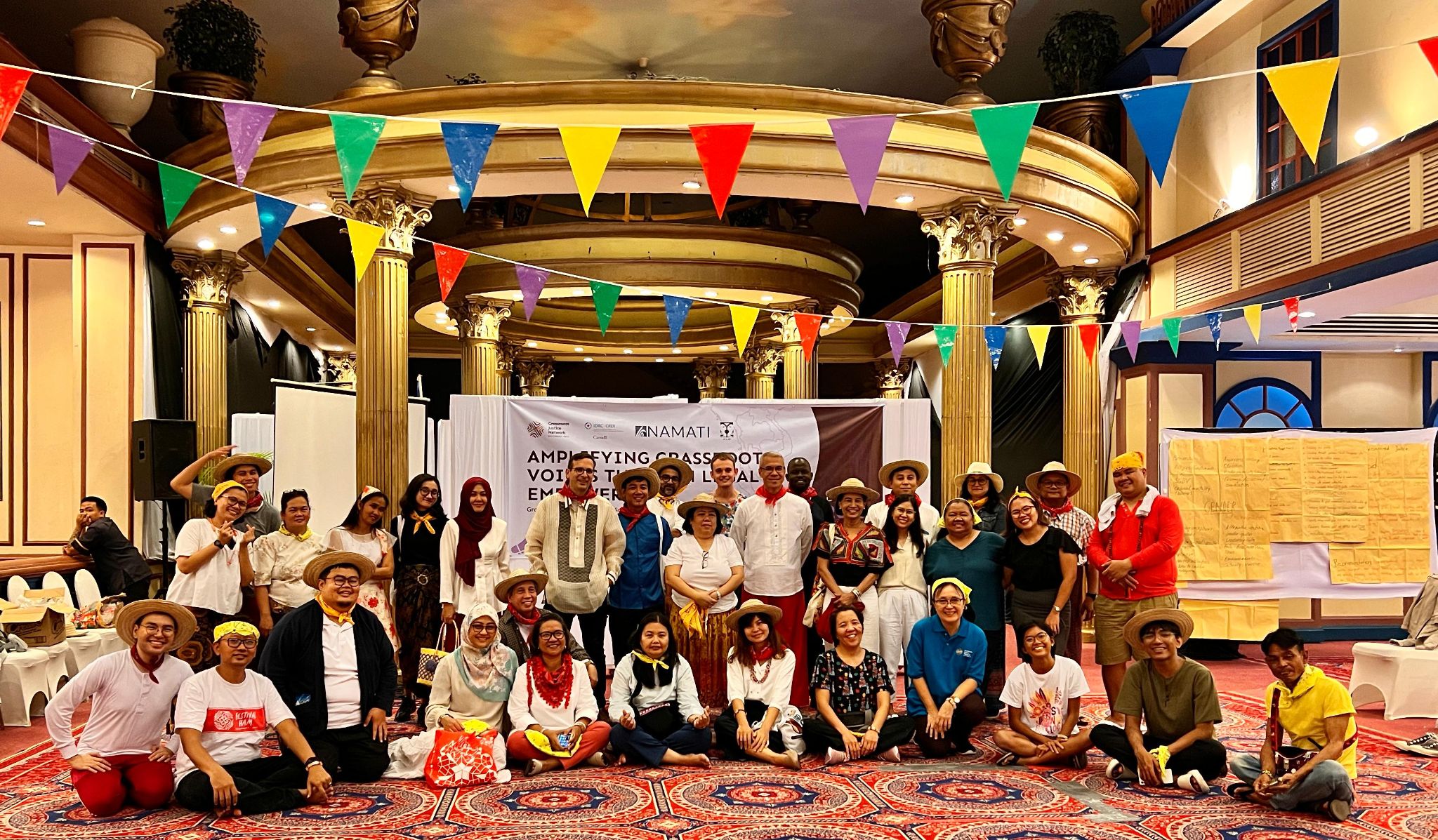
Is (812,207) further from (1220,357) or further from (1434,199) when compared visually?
(1434,199)

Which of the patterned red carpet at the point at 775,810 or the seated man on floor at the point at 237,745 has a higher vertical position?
the seated man on floor at the point at 237,745

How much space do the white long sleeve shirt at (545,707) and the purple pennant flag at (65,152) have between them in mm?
2986

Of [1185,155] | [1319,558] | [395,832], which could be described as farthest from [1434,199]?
[395,832]

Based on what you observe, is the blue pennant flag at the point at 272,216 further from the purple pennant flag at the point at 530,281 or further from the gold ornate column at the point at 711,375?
the gold ornate column at the point at 711,375

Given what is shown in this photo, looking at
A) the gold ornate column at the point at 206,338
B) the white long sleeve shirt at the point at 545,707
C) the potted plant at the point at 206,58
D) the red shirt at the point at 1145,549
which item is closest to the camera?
the white long sleeve shirt at the point at 545,707

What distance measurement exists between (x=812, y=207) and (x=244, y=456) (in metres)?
8.72

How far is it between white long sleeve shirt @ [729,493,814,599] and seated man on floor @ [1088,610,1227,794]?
1.79m

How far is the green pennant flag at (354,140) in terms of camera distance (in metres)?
4.93

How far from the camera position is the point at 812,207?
13.3 meters

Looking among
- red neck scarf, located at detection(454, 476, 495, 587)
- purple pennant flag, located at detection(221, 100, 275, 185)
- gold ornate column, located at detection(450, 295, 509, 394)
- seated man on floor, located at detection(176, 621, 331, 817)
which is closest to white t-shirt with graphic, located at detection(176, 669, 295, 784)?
seated man on floor, located at detection(176, 621, 331, 817)

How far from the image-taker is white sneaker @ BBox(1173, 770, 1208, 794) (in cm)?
459

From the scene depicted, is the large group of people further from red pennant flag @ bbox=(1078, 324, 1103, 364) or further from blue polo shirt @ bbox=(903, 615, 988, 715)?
red pennant flag @ bbox=(1078, 324, 1103, 364)

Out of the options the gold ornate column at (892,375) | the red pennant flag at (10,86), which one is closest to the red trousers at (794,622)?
the red pennant flag at (10,86)

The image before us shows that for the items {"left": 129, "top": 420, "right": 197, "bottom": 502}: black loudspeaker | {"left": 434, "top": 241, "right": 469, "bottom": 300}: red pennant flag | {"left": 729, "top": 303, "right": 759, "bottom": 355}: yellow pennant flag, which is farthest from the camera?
{"left": 129, "top": 420, "right": 197, "bottom": 502}: black loudspeaker
